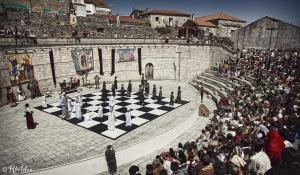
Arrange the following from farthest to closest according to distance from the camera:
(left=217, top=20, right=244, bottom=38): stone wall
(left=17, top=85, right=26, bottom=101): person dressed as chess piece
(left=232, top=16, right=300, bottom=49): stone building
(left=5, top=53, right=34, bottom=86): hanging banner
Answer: (left=217, top=20, right=244, bottom=38): stone wall, (left=232, top=16, right=300, bottom=49): stone building, (left=17, top=85, right=26, bottom=101): person dressed as chess piece, (left=5, top=53, right=34, bottom=86): hanging banner

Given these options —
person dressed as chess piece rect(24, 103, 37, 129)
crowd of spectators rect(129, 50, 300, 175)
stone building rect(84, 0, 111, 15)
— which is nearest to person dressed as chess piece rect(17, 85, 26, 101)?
person dressed as chess piece rect(24, 103, 37, 129)

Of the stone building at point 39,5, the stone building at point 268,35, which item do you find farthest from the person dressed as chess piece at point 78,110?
the stone building at point 268,35

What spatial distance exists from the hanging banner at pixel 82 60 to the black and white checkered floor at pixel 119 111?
3.61m

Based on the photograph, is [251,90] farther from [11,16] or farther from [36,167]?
[11,16]

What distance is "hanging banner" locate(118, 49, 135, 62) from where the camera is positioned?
2402 cm

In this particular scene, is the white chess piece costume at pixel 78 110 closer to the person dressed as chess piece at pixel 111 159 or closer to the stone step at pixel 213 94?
the person dressed as chess piece at pixel 111 159

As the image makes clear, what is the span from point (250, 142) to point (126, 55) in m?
18.4

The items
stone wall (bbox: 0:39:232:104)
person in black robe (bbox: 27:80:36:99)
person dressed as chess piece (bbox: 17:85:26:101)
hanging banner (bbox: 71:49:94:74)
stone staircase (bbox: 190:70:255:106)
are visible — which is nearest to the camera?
person dressed as chess piece (bbox: 17:85:26:101)

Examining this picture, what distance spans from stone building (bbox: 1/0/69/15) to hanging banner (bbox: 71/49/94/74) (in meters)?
13.2

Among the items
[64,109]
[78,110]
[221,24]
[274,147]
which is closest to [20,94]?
[64,109]

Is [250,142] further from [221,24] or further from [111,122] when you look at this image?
[221,24]

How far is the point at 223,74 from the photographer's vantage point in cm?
2234

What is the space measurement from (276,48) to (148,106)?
22.0 metres

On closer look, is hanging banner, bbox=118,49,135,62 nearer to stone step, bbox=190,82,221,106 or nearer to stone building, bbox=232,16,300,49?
stone step, bbox=190,82,221,106
